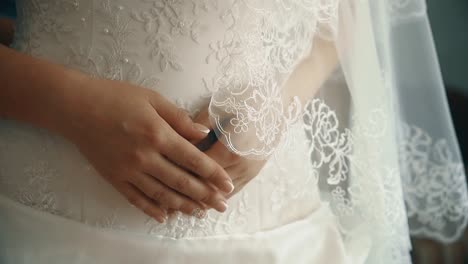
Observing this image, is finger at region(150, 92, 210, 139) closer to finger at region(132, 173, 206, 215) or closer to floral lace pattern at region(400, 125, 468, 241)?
finger at region(132, 173, 206, 215)

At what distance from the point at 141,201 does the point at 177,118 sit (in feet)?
0.39

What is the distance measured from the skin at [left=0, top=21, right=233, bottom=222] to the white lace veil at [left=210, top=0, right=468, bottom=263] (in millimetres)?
79

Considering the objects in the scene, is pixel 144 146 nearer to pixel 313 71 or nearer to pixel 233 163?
pixel 233 163

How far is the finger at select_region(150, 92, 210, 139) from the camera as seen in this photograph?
0.62 m

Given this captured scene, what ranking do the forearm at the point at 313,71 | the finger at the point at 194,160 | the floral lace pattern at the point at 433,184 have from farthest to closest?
the floral lace pattern at the point at 433,184 → the forearm at the point at 313,71 → the finger at the point at 194,160

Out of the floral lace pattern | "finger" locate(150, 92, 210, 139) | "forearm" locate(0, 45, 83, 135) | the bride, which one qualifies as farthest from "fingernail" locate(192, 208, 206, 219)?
the floral lace pattern

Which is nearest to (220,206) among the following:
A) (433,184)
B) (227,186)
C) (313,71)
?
(227,186)

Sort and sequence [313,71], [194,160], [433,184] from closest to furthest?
[194,160], [313,71], [433,184]

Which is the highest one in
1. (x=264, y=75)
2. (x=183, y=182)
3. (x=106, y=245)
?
(x=264, y=75)

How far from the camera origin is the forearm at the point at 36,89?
63 centimetres

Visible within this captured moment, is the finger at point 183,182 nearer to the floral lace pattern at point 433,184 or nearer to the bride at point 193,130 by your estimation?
the bride at point 193,130

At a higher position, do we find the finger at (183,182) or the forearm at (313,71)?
the forearm at (313,71)

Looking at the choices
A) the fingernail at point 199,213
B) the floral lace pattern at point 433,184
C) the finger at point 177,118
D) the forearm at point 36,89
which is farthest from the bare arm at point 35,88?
the floral lace pattern at point 433,184

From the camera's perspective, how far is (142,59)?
650mm
